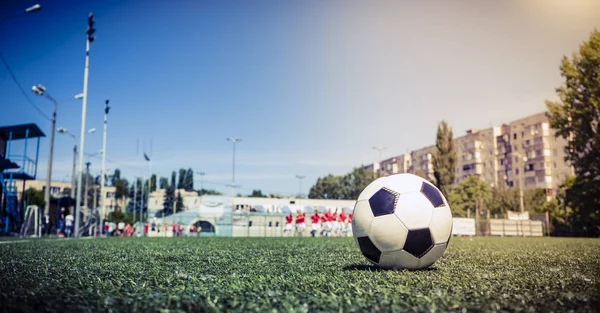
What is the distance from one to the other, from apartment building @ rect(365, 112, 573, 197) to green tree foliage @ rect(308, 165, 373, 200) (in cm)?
2542

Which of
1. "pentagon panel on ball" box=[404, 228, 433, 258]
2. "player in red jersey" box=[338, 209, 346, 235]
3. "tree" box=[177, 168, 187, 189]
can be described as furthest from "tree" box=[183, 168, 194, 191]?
"pentagon panel on ball" box=[404, 228, 433, 258]

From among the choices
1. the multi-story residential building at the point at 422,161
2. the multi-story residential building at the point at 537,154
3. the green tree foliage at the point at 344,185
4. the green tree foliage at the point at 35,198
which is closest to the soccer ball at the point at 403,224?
the multi-story residential building at the point at 537,154

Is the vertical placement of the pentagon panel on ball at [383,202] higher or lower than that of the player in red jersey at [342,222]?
higher

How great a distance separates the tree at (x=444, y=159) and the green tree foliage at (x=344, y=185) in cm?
4933

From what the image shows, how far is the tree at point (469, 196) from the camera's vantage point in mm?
65688

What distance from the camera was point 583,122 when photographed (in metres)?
33.1

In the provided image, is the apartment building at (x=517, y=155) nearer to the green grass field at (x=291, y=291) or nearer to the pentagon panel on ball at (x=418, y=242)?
the pentagon panel on ball at (x=418, y=242)

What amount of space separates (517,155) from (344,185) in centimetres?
4639

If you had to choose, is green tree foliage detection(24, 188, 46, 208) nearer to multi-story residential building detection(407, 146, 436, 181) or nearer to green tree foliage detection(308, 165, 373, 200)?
green tree foliage detection(308, 165, 373, 200)

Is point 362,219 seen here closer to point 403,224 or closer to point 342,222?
point 403,224

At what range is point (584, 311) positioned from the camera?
3465 mm

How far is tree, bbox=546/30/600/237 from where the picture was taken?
1286 inches

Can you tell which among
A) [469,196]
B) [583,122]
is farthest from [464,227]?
[469,196]

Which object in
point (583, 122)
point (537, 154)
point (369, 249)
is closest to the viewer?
point (369, 249)
